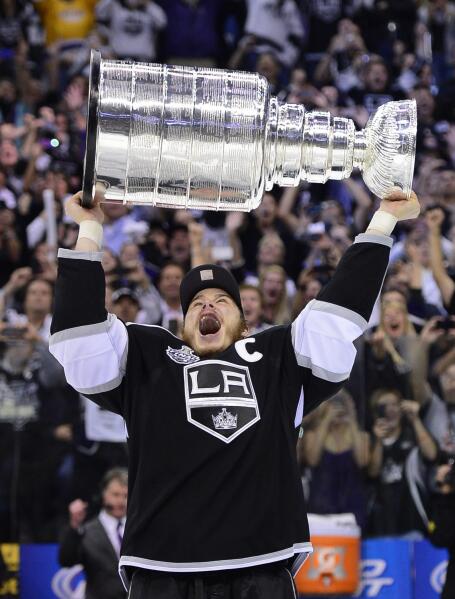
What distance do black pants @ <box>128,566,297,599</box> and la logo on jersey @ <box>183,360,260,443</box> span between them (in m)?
0.42

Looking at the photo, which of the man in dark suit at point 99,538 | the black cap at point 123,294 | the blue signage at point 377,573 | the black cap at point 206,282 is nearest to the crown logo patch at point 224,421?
the black cap at point 206,282

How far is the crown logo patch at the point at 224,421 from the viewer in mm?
3609

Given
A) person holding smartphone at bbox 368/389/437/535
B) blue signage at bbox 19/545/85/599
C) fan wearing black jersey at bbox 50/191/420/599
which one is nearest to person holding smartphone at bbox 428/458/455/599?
person holding smartphone at bbox 368/389/437/535

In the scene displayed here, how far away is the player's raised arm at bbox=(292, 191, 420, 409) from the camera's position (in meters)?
3.65

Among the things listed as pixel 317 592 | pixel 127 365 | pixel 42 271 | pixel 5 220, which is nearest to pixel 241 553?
pixel 127 365

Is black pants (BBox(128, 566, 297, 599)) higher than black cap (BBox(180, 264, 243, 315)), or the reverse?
black cap (BBox(180, 264, 243, 315))

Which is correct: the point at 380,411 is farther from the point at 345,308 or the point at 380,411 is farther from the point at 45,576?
the point at 345,308

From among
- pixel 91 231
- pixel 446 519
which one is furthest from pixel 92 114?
pixel 446 519

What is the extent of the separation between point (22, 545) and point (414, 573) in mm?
2329

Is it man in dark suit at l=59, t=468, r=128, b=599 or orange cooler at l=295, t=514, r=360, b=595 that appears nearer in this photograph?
man in dark suit at l=59, t=468, r=128, b=599

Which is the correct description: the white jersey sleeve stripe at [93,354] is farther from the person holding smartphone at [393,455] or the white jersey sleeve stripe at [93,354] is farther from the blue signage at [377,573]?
the person holding smartphone at [393,455]

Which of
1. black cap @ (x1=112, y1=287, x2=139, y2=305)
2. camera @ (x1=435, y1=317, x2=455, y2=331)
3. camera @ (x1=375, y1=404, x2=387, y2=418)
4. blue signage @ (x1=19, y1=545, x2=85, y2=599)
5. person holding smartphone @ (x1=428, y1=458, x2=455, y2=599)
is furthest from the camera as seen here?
black cap @ (x1=112, y1=287, x2=139, y2=305)

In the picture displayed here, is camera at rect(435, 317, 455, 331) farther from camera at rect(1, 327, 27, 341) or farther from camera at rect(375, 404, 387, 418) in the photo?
camera at rect(1, 327, 27, 341)

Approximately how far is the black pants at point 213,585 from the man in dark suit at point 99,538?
9.85 ft
